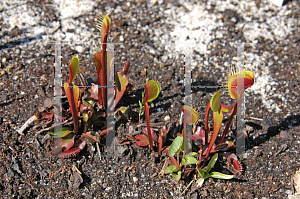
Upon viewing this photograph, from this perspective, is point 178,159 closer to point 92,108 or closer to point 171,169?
point 171,169

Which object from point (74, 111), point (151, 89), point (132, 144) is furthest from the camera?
point (132, 144)

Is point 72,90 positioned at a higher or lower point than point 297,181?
higher

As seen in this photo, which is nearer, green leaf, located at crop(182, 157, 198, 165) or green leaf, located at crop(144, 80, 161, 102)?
green leaf, located at crop(144, 80, 161, 102)

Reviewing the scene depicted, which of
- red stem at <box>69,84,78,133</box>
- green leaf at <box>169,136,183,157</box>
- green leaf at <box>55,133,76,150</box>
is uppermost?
red stem at <box>69,84,78,133</box>

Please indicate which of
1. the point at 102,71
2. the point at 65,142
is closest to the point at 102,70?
the point at 102,71

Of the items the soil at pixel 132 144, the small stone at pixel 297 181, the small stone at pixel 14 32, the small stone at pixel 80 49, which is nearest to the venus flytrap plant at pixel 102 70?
the soil at pixel 132 144

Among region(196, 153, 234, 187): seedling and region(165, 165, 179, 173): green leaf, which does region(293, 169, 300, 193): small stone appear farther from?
region(165, 165, 179, 173): green leaf

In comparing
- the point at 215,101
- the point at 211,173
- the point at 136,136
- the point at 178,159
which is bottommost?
the point at 211,173

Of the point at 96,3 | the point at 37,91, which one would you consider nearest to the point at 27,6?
the point at 96,3

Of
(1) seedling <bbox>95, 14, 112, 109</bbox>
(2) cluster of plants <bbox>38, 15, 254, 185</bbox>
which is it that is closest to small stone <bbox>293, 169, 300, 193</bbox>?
(2) cluster of plants <bbox>38, 15, 254, 185</bbox>
